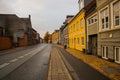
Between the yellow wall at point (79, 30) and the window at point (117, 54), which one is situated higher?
the yellow wall at point (79, 30)

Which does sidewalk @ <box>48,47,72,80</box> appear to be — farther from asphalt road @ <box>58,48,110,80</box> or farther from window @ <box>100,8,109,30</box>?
window @ <box>100,8,109,30</box>

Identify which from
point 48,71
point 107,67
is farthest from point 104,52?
point 48,71

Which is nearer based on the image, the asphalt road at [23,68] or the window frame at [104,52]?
the asphalt road at [23,68]

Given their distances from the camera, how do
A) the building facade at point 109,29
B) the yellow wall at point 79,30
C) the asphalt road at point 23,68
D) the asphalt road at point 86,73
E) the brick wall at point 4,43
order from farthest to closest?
the brick wall at point 4,43, the yellow wall at point 79,30, the building facade at point 109,29, the asphalt road at point 23,68, the asphalt road at point 86,73

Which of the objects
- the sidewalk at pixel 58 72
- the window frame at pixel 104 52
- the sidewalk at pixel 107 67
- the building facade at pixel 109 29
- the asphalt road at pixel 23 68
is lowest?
the asphalt road at pixel 23 68

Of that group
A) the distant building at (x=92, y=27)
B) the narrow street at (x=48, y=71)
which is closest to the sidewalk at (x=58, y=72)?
the narrow street at (x=48, y=71)

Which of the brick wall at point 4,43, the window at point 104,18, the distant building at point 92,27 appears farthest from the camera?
the brick wall at point 4,43

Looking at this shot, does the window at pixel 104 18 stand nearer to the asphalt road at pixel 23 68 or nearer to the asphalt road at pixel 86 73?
the asphalt road at pixel 86 73

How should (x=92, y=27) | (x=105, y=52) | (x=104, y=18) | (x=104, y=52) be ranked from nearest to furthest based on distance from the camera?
(x=105, y=52) < (x=104, y=18) < (x=104, y=52) < (x=92, y=27)

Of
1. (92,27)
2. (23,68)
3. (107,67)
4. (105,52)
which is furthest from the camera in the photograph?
(92,27)

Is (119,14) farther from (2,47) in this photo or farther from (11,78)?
(2,47)

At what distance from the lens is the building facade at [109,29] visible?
1532 cm

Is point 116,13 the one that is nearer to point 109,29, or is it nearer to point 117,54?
point 109,29

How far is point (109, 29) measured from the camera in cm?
1684
